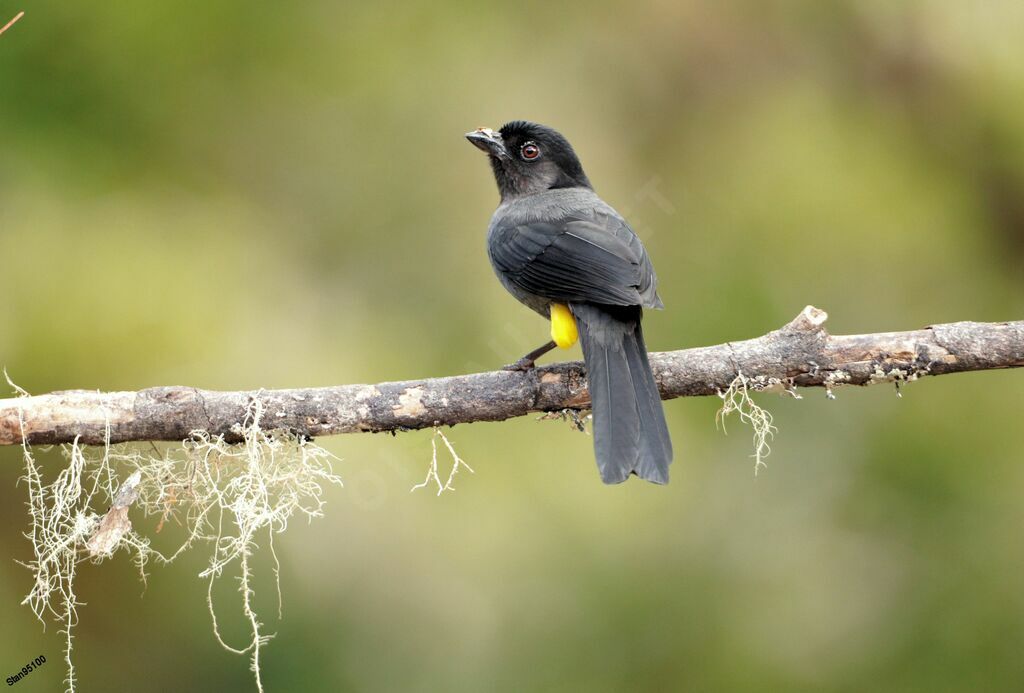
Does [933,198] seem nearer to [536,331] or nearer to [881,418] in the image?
[881,418]

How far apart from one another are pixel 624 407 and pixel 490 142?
153cm

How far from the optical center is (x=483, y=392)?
280 cm

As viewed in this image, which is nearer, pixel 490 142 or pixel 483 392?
pixel 483 392

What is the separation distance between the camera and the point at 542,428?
4.73m

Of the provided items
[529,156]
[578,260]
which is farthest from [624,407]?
[529,156]

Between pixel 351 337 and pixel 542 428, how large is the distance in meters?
0.95

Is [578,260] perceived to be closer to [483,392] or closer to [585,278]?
[585,278]

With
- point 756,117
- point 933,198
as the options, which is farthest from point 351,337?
point 933,198

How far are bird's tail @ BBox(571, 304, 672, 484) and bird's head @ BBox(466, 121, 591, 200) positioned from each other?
1108mm

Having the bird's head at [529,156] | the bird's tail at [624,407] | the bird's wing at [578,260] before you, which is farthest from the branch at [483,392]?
the bird's head at [529,156]

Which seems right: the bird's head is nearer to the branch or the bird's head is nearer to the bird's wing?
the bird's wing

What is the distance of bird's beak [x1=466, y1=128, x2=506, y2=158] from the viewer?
3.91 metres

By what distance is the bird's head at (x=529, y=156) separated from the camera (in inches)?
153

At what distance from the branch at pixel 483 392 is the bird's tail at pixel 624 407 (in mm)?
116
